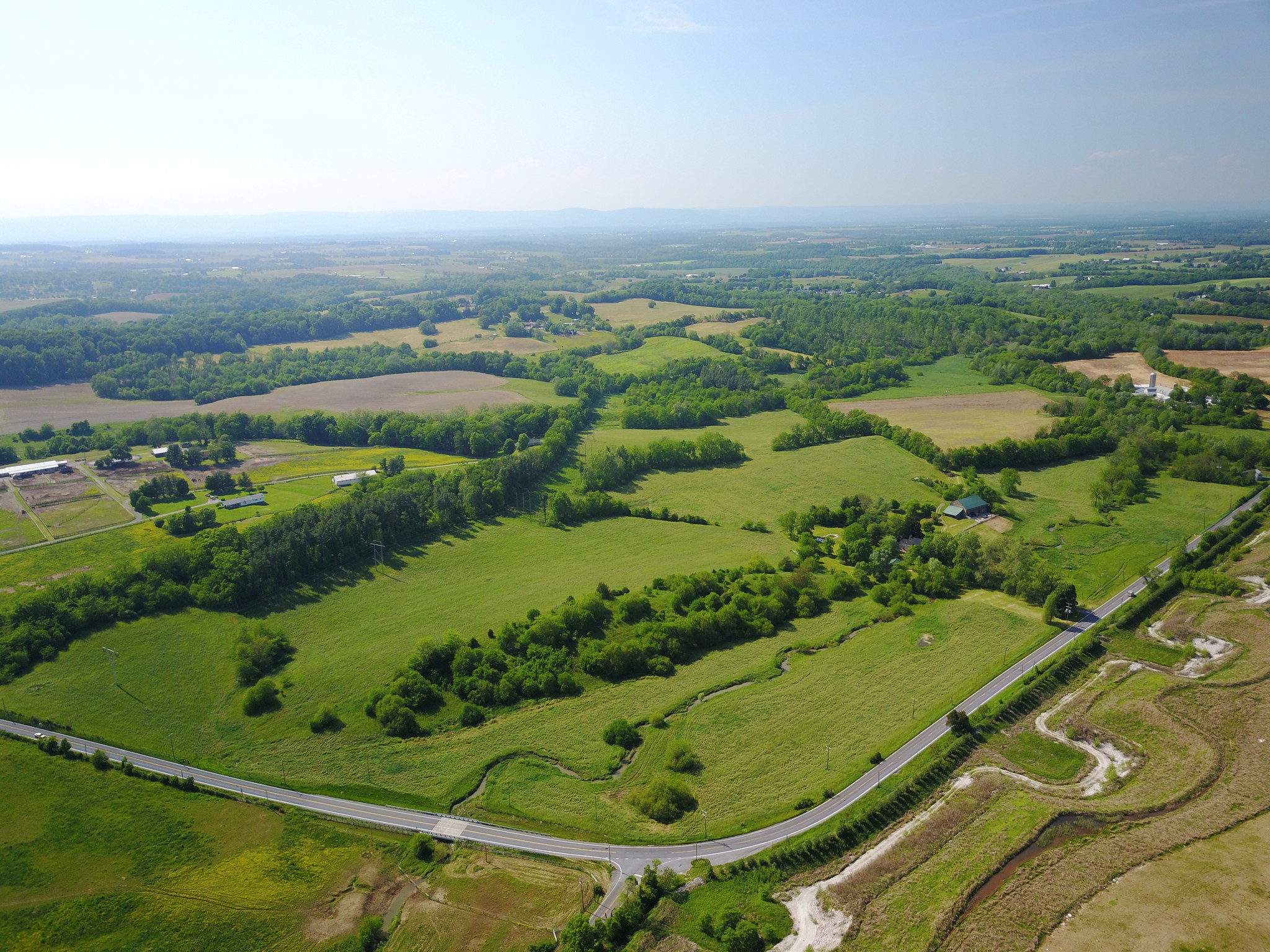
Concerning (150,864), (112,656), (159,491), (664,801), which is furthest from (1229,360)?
(159,491)

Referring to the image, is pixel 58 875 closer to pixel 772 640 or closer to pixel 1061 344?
pixel 772 640

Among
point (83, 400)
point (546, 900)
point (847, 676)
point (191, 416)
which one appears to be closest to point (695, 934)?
point (546, 900)

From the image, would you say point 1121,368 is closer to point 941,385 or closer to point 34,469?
point 941,385

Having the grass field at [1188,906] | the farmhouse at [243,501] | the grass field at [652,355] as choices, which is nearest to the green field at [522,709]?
the grass field at [1188,906]

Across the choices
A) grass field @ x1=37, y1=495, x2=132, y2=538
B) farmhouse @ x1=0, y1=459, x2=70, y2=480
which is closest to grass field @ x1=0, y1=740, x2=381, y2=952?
grass field @ x1=37, y1=495, x2=132, y2=538

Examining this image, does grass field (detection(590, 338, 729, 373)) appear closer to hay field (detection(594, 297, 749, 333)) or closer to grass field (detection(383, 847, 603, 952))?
hay field (detection(594, 297, 749, 333))

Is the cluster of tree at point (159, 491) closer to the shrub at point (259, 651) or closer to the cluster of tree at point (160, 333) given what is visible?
the shrub at point (259, 651)
